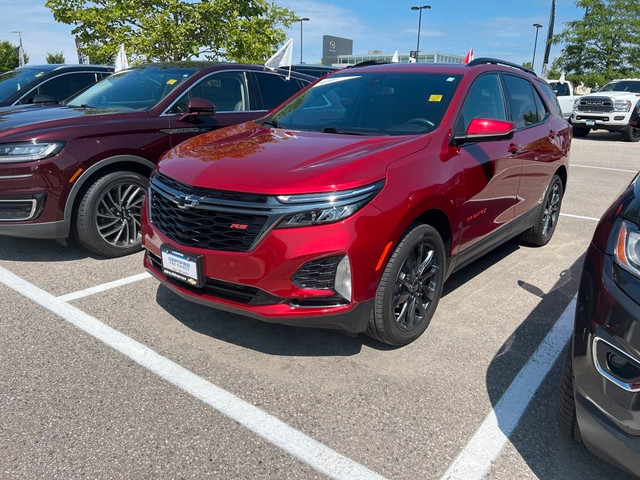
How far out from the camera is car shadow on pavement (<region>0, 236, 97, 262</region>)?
4.62 meters

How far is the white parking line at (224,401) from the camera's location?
2.25 meters

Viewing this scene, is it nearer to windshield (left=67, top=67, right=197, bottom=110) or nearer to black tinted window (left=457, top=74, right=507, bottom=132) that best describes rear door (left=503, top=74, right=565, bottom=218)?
black tinted window (left=457, top=74, right=507, bottom=132)

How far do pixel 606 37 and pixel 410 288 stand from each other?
32.5 metres

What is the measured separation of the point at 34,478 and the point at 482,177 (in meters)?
3.09

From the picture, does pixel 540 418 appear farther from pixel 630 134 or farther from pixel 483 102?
pixel 630 134

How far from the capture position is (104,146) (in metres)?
4.41

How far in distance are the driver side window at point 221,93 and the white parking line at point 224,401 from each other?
236 cm

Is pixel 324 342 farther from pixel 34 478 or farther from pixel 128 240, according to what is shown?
pixel 128 240

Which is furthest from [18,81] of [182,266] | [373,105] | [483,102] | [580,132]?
[580,132]

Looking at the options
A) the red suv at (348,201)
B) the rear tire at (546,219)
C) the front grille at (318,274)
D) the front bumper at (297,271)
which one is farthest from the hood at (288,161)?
the rear tire at (546,219)

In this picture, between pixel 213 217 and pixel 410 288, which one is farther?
pixel 410 288

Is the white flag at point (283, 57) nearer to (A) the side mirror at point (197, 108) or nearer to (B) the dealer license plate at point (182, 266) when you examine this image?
(A) the side mirror at point (197, 108)

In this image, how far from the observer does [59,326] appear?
340 centimetres

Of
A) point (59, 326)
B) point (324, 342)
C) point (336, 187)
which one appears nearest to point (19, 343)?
point (59, 326)
